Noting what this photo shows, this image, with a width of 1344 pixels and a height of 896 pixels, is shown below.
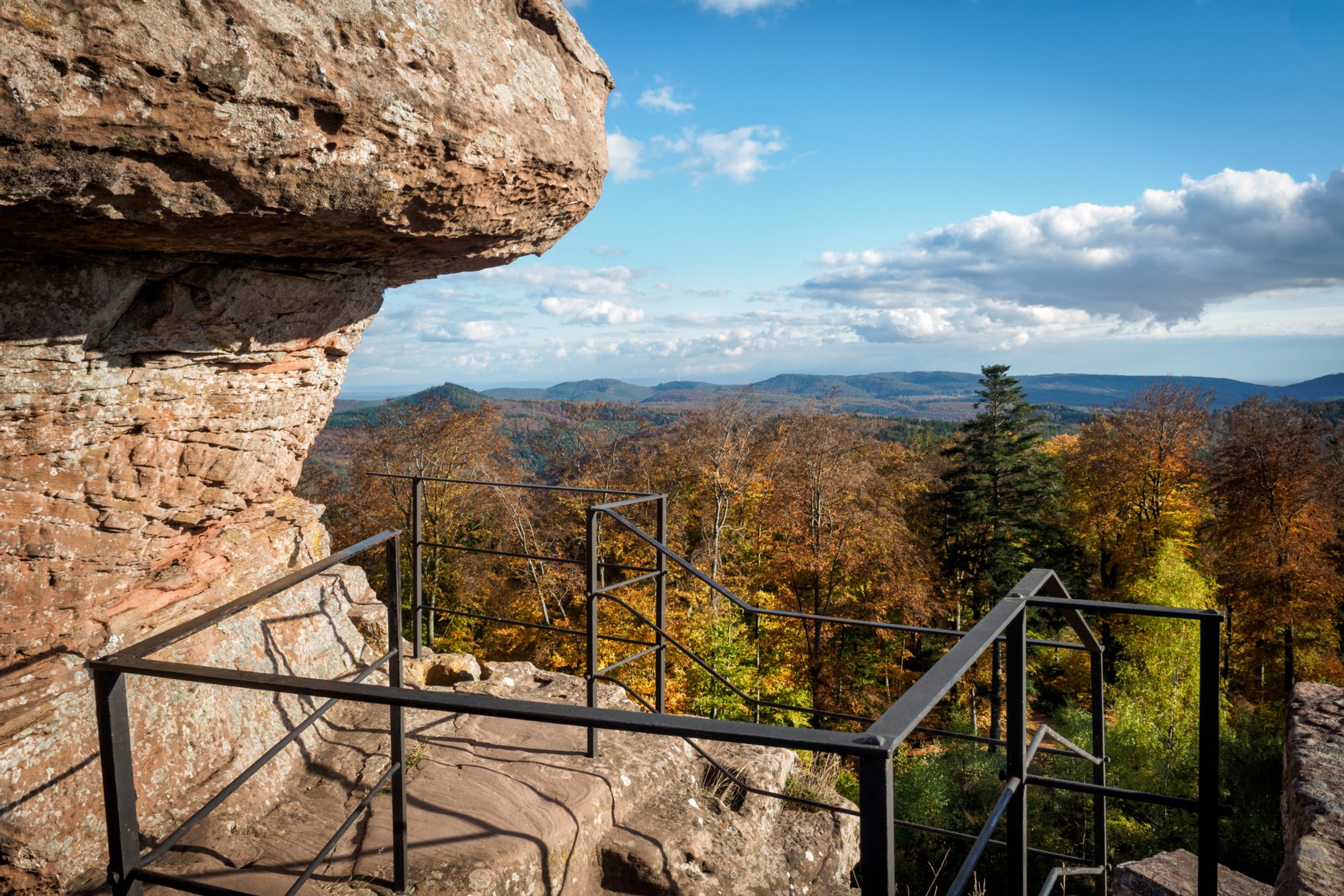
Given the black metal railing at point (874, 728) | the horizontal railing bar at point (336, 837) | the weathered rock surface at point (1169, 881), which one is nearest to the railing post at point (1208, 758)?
the black metal railing at point (874, 728)

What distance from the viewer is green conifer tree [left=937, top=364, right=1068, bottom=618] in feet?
76.3

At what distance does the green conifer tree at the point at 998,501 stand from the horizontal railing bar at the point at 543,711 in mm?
23291

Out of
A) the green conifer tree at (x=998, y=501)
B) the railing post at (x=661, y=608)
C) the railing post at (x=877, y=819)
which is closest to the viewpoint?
the railing post at (x=877, y=819)

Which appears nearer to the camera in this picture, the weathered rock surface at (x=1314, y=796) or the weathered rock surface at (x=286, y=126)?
the weathered rock surface at (x=286, y=126)

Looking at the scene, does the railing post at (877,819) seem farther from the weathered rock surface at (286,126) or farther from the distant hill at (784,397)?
the distant hill at (784,397)

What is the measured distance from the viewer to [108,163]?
2.32 metres

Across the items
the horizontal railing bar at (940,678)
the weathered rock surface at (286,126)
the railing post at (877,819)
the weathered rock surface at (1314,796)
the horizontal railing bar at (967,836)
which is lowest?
the weathered rock surface at (1314,796)

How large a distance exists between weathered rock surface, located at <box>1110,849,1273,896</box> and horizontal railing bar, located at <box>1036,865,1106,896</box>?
3.96ft

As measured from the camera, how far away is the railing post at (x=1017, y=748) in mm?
1895

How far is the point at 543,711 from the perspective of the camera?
1348 millimetres

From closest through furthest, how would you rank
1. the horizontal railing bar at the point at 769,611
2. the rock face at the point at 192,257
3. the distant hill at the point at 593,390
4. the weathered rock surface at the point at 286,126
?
the weathered rock surface at the point at 286,126, the rock face at the point at 192,257, the horizontal railing bar at the point at 769,611, the distant hill at the point at 593,390

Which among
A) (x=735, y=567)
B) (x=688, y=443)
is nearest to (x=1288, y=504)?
(x=735, y=567)

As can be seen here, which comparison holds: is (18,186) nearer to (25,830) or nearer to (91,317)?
(91,317)

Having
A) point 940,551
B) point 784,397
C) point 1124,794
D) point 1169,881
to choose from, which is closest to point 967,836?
point 1124,794
